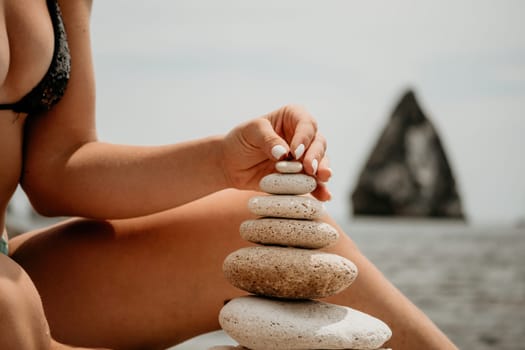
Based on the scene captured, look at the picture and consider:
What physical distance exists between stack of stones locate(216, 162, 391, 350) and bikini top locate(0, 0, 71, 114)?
1.87 feet

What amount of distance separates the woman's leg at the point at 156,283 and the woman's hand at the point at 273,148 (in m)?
0.15

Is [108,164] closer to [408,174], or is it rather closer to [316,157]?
[316,157]

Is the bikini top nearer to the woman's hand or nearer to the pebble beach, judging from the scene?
the woman's hand

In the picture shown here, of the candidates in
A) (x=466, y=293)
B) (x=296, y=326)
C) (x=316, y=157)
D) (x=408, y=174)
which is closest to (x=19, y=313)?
(x=296, y=326)

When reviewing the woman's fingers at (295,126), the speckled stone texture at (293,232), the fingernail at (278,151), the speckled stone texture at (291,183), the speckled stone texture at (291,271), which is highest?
the woman's fingers at (295,126)

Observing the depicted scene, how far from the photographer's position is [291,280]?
143 centimetres

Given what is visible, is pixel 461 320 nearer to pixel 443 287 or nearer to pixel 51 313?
pixel 443 287

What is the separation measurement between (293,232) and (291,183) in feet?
0.33

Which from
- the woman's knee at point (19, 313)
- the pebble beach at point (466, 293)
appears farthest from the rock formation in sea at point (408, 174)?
the woman's knee at point (19, 313)

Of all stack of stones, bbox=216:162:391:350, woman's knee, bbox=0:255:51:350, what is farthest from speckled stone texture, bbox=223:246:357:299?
woman's knee, bbox=0:255:51:350

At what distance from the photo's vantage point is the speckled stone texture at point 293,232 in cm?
146

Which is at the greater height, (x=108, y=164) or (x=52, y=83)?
(x=52, y=83)

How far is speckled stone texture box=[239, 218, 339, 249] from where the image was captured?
1.46m

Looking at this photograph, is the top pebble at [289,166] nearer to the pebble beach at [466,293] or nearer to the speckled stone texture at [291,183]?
the speckled stone texture at [291,183]
